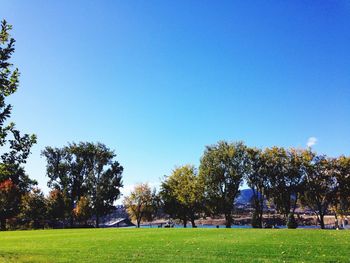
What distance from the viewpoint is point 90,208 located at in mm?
92125

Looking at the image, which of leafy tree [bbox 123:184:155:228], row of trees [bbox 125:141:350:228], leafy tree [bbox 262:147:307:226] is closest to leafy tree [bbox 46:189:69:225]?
leafy tree [bbox 123:184:155:228]

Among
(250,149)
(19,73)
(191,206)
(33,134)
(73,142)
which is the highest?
(73,142)

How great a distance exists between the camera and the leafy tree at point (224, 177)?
7956 cm

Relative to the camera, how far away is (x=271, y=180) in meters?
79.1

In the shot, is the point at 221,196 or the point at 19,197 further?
the point at 19,197

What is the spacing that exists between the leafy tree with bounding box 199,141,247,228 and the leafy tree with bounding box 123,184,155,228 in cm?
2434

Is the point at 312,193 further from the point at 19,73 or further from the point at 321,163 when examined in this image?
the point at 19,73

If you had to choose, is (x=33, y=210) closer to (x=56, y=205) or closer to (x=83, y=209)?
(x=56, y=205)

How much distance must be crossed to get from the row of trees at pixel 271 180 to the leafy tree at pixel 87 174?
24884mm

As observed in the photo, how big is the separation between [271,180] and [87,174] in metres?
51.6

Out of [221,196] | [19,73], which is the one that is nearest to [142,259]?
[19,73]

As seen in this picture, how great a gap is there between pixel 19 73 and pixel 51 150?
92.4 metres

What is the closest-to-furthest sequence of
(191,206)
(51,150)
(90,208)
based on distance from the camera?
(191,206)
(90,208)
(51,150)

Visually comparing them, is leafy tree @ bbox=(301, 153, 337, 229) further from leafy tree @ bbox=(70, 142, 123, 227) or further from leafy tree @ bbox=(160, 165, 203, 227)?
leafy tree @ bbox=(70, 142, 123, 227)
